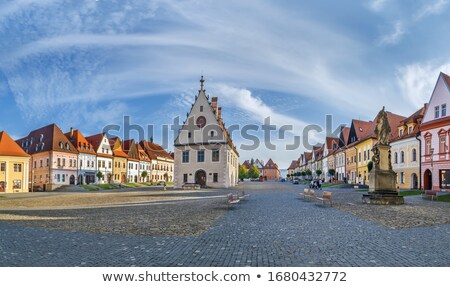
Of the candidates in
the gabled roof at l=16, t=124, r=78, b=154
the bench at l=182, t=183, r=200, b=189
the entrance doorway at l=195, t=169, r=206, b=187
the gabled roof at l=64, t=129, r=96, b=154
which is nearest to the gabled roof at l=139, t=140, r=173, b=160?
the gabled roof at l=64, t=129, r=96, b=154

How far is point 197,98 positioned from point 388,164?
125 feet

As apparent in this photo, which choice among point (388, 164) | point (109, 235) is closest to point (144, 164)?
point (388, 164)

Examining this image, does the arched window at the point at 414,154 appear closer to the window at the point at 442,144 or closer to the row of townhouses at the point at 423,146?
the row of townhouses at the point at 423,146

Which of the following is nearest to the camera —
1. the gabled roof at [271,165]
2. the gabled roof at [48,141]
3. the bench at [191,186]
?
the bench at [191,186]

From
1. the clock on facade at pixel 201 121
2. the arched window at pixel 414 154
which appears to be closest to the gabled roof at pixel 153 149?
the clock on facade at pixel 201 121

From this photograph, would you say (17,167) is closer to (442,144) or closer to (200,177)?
(200,177)

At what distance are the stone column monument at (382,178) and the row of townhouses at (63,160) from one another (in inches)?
1812

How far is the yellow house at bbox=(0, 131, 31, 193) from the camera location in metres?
46.6

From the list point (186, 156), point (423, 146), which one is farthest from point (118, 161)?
point (423, 146)

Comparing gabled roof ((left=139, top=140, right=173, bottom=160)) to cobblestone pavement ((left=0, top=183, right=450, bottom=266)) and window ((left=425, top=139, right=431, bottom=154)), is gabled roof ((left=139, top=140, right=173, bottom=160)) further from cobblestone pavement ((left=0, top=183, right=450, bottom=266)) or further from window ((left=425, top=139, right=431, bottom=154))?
cobblestone pavement ((left=0, top=183, right=450, bottom=266))

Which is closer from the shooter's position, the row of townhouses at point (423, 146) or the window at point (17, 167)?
the row of townhouses at point (423, 146)

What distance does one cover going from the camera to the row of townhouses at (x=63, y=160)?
48.1 m

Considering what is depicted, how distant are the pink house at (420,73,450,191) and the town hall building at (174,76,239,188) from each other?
88.6 ft
